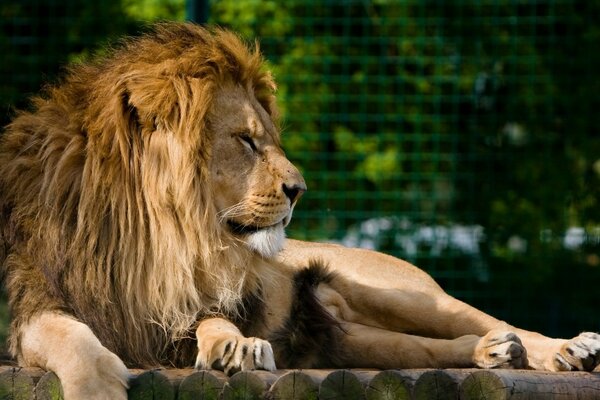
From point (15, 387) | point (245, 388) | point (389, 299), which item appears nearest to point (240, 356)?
point (245, 388)

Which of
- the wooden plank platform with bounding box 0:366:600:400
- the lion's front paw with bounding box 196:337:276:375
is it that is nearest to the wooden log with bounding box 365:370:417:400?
the wooden plank platform with bounding box 0:366:600:400

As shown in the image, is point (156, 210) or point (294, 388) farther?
point (156, 210)

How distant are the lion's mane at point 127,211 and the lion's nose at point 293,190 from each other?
0.16m

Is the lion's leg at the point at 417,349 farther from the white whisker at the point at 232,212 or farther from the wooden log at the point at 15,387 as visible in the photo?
the wooden log at the point at 15,387

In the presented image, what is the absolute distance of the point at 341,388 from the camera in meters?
2.24

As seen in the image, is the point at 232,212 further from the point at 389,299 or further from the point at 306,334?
the point at 389,299

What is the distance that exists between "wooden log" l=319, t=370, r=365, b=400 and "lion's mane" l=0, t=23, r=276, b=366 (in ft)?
1.69

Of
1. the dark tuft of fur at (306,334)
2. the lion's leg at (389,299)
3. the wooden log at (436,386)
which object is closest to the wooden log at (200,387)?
the wooden log at (436,386)

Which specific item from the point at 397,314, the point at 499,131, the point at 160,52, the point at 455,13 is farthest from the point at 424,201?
the point at 160,52

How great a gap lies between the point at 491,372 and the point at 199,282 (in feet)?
2.39

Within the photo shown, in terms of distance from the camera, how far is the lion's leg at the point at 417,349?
2760 mm

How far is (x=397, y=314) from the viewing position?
3.26 m

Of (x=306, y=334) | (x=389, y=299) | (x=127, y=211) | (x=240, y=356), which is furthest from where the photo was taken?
(x=389, y=299)

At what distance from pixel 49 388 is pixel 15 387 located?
0.21 feet
